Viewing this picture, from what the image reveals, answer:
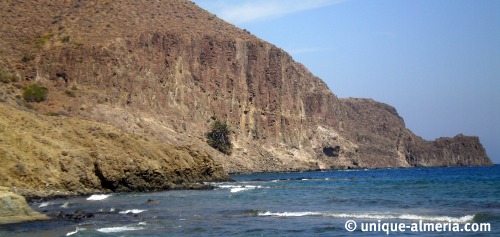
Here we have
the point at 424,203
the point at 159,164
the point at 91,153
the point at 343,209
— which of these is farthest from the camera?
the point at 159,164

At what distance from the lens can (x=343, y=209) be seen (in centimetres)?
3309

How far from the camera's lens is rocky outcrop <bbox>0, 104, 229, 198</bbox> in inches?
1572

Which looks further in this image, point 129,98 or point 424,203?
point 129,98

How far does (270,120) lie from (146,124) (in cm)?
3368

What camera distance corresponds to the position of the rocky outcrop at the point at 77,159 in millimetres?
39938

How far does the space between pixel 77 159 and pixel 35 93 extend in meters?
43.1

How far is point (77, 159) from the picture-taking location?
45.2 metres

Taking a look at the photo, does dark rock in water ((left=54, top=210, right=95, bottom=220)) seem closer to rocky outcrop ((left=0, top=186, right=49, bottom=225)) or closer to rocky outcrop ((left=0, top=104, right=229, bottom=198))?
rocky outcrop ((left=0, top=186, right=49, bottom=225))

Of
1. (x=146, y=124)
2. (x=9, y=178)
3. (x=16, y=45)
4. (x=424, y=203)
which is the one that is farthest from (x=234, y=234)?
(x=16, y=45)

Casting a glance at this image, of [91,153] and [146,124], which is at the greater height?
[146,124]

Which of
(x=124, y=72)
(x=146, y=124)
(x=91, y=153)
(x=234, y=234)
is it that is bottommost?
(x=234, y=234)

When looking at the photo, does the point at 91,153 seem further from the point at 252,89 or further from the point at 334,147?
the point at 334,147

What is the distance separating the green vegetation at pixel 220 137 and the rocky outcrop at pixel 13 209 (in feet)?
241

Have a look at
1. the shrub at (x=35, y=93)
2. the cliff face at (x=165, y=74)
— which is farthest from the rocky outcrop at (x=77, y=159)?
the shrub at (x=35, y=93)
